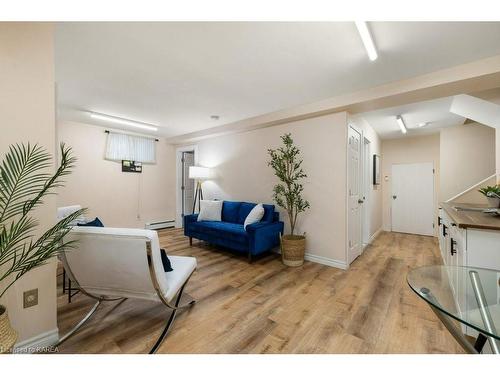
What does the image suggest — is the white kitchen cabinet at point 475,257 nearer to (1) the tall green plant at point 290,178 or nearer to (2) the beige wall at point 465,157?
(1) the tall green plant at point 290,178

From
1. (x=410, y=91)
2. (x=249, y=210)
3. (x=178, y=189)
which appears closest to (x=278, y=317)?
(x=249, y=210)

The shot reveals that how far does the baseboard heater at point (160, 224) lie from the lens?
540 centimetres

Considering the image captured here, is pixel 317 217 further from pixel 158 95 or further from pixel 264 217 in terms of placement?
pixel 158 95

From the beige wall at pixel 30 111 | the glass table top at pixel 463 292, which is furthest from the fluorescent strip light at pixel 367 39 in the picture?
the beige wall at pixel 30 111

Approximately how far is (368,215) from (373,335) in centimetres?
298

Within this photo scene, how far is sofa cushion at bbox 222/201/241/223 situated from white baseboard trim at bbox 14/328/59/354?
277 centimetres

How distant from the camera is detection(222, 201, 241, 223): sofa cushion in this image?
409 cm

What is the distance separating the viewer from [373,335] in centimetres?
172

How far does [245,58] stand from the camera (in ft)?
6.79

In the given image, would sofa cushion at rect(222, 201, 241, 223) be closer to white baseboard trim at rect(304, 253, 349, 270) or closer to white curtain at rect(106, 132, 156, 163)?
white baseboard trim at rect(304, 253, 349, 270)
